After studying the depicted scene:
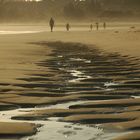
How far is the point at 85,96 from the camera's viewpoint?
674 centimetres

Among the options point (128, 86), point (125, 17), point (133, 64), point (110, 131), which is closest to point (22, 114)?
point (110, 131)

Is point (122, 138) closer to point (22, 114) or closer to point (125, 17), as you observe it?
point (22, 114)

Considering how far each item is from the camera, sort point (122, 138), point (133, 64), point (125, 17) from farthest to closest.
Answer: point (125, 17) → point (133, 64) → point (122, 138)

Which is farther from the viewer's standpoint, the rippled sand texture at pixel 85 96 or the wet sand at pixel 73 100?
the rippled sand texture at pixel 85 96

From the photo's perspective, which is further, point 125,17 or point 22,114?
point 125,17

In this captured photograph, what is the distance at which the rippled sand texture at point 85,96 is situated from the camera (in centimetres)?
524

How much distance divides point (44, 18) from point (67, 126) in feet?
414

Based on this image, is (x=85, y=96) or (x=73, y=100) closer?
(x=73, y=100)

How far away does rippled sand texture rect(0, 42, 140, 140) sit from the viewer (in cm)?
524

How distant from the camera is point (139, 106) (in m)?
5.88

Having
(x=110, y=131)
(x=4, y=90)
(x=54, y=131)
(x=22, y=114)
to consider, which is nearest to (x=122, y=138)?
(x=110, y=131)

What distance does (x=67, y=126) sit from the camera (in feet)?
16.4

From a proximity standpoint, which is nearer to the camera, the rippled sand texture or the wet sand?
the wet sand

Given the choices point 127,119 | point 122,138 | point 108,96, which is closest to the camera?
point 122,138
